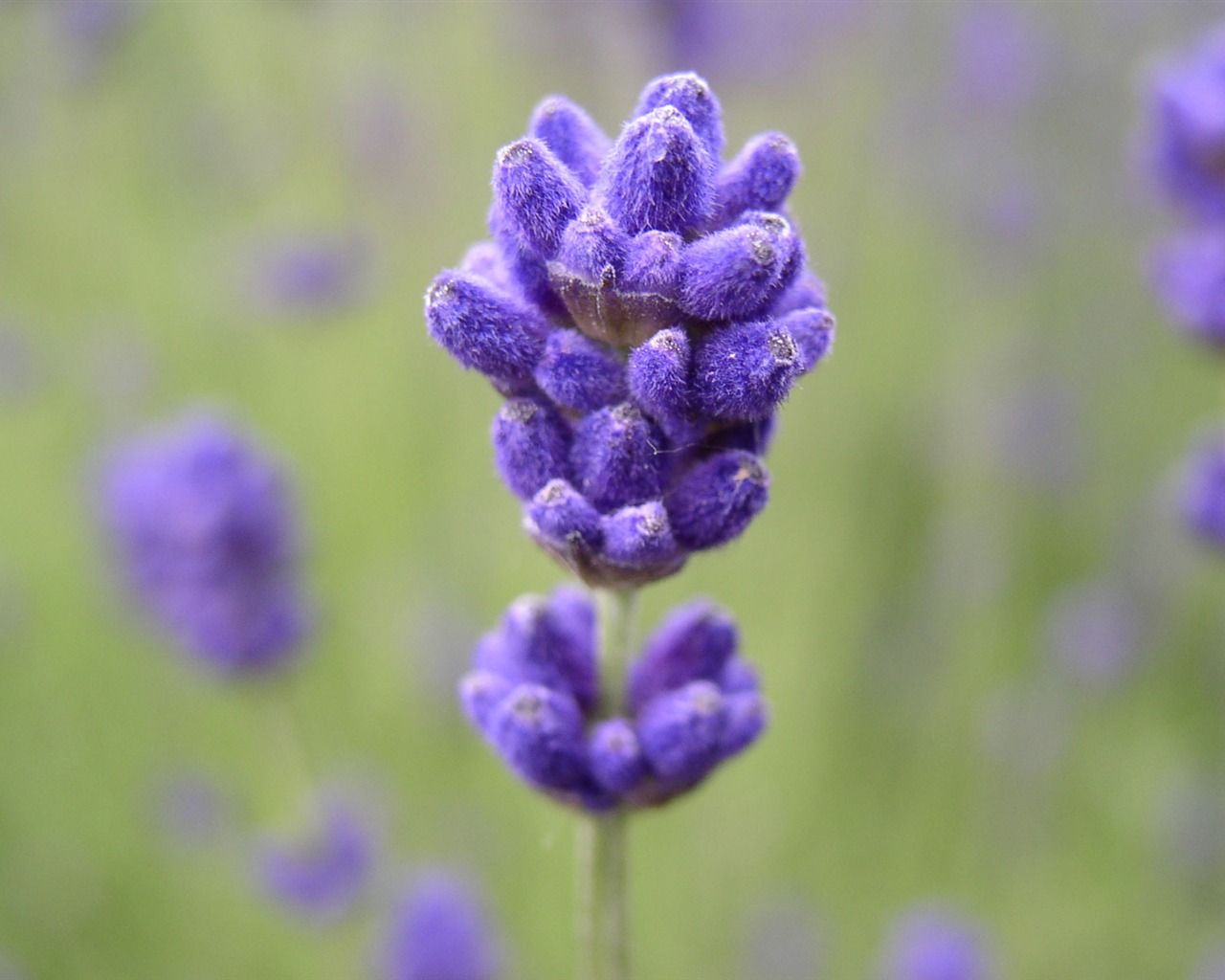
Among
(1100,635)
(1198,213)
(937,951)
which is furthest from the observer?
(1100,635)

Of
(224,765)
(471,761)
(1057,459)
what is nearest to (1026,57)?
(1057,459)

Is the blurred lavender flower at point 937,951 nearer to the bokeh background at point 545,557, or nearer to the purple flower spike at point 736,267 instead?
the bokeh background at point 545,557

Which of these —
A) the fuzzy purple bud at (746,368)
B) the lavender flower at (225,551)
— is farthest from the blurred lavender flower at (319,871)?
the fuzzy purple bud at (746,368)

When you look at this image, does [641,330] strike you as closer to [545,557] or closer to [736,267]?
[736,267]

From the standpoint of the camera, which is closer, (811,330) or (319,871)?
(811,330)

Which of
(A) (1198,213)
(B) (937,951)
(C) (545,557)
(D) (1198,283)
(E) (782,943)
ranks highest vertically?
(C) (545,557)

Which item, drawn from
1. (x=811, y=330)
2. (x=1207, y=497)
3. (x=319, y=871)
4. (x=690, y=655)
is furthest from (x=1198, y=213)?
(x=319, y=871)

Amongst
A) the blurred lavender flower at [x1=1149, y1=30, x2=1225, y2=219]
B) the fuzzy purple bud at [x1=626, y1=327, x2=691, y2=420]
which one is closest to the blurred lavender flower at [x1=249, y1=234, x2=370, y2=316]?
the blurred lavender flower at [x1=1149, y1=30, x2=1225, y2=219]
